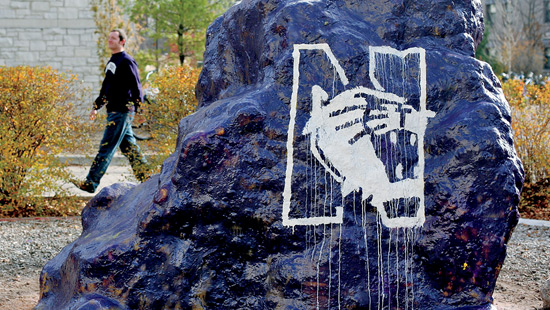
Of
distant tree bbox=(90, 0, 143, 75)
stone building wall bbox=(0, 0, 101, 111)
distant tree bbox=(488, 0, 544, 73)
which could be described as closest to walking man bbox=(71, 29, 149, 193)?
distant tree bbox=(90, 0, 143, 75)

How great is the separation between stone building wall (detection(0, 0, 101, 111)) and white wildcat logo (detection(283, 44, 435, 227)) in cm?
1346

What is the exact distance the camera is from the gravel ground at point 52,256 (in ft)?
14.2

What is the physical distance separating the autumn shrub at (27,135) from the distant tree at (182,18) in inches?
329

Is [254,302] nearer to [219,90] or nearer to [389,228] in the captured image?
[389,228]

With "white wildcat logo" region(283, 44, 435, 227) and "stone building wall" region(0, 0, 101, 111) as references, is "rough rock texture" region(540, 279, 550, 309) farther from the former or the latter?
"stone building wall" region(0, 0, 101, 111)

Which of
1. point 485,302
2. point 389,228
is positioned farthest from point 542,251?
point 389,228

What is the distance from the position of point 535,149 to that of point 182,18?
1010 cm

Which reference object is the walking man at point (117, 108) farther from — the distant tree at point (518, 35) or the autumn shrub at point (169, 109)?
the distant tree at point (518, 35)

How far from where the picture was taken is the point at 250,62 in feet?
12.8

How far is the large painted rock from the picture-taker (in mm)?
3275

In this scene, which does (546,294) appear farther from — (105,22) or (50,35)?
(50,35)

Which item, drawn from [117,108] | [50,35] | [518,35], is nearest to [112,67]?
[117,108]

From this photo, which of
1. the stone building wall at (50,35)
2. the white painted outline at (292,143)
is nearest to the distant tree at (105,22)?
the stone building wall at (50,35)

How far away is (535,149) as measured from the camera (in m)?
7.34
